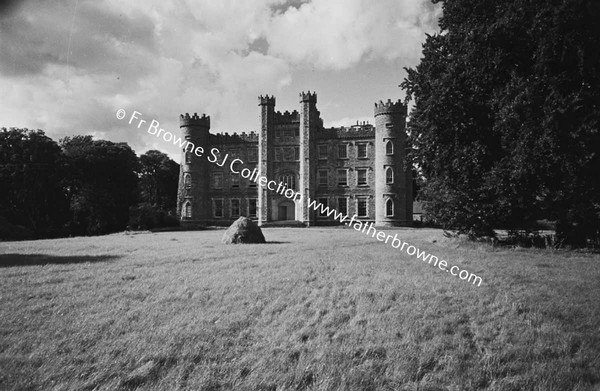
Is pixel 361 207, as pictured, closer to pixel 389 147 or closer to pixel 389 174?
pixel 389 174

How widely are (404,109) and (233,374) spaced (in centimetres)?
4165

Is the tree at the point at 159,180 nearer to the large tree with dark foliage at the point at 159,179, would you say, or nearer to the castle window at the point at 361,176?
the large tree with dark foliage at the point at 159,179

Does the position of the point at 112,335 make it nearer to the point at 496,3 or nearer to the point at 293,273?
the point at 293,273

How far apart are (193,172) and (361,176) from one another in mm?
21812

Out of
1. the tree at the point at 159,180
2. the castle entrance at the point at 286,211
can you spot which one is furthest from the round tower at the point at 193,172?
the tree at the point at 159,180

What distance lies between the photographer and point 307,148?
43719 mm

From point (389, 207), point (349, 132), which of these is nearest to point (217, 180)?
point (349, 132)

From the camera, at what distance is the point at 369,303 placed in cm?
620

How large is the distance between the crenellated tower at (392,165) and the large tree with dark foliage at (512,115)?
24.2 metres

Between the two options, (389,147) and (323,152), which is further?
(323,152)

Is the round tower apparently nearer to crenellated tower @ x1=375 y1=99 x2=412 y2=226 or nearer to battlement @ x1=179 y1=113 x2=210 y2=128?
battlement @ x1=179 y1=113 x2=210 y2=128

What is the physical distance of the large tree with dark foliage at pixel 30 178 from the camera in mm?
34938

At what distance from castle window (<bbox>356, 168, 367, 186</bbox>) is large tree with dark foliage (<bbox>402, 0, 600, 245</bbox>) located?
26888mm

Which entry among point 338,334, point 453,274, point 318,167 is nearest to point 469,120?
point 453,274
